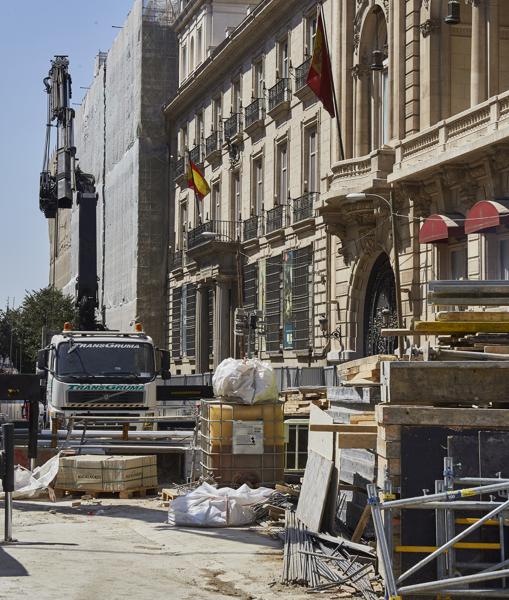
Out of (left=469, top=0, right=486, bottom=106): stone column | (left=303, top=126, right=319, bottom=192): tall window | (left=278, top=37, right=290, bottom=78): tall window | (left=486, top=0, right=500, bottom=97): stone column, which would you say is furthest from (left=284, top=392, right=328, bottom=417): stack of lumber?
(left=278, top=37, right=290, bottom=78): tall window

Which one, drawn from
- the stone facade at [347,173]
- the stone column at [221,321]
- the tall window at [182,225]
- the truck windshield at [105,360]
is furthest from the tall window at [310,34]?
the tall window at [182,225]

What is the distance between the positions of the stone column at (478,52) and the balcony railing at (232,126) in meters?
21.5

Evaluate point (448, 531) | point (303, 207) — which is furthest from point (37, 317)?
point (448, 531)

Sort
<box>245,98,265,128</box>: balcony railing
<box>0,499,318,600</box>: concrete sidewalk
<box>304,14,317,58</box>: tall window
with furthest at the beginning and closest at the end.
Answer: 1. <box>245,98,265,128</box>: balcony railing
2. <box>304,14,317,58</box>: tall window
3. <box>0,499,318,600</box>: concrete sidewalk

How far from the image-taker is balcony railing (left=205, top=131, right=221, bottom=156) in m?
54.9

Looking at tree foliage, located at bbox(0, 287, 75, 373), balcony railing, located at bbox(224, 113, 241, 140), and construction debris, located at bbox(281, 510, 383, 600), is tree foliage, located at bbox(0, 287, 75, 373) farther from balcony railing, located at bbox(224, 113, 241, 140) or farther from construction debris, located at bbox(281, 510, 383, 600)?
construction debris, located at bbox(281, 510, 383, 600)

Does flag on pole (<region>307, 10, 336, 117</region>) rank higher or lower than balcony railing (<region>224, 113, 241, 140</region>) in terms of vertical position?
lower

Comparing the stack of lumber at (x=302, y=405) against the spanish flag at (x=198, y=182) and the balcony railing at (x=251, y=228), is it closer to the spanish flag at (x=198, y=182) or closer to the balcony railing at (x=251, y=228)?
the balcony railing at (x=251, y=228)

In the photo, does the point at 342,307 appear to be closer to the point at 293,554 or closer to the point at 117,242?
the point at 293,554

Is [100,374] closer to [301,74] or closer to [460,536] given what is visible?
[301,74]

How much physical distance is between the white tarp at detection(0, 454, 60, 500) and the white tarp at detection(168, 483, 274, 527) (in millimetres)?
3712

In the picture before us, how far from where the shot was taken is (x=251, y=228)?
49.1 metres

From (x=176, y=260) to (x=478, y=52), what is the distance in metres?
33.0

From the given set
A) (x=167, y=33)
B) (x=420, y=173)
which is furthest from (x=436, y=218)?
(x=167, y=33)
